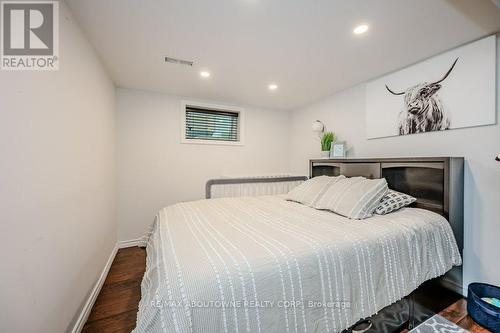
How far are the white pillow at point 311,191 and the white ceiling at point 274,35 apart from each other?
1.31m

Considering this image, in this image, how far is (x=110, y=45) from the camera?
1837mm

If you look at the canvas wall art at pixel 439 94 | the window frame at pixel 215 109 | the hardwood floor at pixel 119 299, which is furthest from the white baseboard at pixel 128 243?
the canvas wall art at pixel 439 94

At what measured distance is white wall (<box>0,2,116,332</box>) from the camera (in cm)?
88

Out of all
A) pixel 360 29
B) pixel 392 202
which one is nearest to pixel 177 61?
pixel 360 29

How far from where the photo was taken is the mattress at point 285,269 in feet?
2.46

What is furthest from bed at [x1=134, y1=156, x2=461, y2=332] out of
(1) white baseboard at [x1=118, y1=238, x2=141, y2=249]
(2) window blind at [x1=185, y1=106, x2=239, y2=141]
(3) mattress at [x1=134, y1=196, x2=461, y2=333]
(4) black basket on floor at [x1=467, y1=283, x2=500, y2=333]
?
(2) window blind at [x1=185, y1=106, x2=239, y2=141]

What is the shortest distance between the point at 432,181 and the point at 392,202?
0.44 metres

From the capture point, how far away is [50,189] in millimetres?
1156

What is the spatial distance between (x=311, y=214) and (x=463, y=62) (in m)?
1.97

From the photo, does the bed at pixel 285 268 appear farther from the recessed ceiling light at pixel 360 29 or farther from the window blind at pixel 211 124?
the window blind at pixel 211 124

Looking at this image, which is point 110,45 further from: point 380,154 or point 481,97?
point 481,97

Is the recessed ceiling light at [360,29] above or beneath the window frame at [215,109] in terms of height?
above

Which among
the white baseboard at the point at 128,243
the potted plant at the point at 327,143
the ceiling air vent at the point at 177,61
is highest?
the ceiling air vent at the point at 177,61

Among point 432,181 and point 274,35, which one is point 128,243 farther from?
point 432,181
